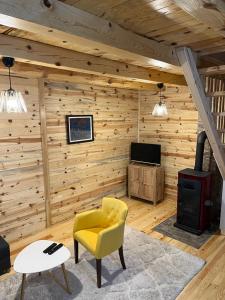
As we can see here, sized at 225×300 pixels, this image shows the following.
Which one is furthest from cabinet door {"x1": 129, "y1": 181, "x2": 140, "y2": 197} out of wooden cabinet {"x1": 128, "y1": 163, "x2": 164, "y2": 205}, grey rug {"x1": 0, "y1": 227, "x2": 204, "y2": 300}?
grey rug {"x1": 0, "y1": 227, "x2": 204, "y2": 300}

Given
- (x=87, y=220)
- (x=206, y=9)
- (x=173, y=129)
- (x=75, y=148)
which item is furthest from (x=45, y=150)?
(x=206, y=9)

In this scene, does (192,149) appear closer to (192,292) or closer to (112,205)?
(112,205)

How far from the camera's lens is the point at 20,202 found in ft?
11.5

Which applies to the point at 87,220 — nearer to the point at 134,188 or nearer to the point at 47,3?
the point at 134,188

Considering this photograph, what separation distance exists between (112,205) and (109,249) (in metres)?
0.59

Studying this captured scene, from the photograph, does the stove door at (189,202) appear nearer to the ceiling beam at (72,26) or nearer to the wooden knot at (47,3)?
the ceiling beam at (72,26)

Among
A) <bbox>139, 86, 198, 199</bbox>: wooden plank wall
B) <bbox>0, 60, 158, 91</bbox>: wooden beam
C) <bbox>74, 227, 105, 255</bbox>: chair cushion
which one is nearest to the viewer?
<bbox>74, 227, 105, 255</bbox>: chair cushion

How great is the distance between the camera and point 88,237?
2.81 metres

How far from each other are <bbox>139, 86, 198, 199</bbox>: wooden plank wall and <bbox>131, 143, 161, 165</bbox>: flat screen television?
312mm

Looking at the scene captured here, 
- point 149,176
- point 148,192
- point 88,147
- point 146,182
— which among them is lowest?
point 148,192

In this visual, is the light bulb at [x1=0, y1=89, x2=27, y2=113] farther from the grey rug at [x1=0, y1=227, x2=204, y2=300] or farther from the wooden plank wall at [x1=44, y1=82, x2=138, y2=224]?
the grey rug at [x1=0, y1=227, x2=204, y2=300]

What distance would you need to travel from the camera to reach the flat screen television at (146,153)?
494cm

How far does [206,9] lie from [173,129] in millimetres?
3759

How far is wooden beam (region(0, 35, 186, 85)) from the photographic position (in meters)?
2.04
